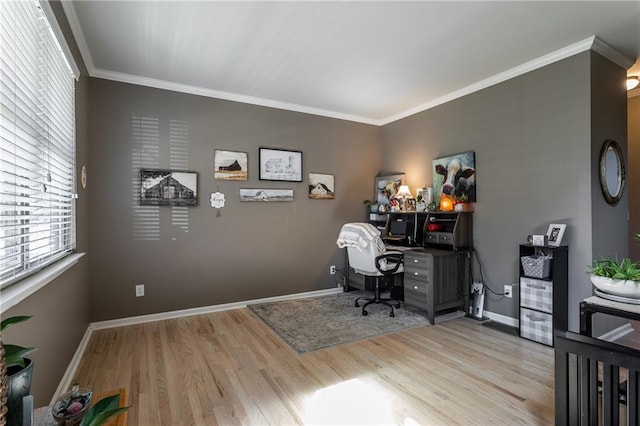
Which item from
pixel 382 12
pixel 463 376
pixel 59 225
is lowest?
pixel 463 376

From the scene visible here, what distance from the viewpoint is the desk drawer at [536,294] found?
2.84 metres

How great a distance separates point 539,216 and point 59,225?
4048 mm

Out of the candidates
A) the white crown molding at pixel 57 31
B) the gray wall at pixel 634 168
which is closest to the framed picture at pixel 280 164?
the white crown molding at pixel 57 31

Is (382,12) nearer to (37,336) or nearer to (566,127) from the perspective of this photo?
(566,127)

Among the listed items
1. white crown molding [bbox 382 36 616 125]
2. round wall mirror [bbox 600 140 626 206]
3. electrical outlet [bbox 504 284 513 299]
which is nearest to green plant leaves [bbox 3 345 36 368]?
electrical outlet [bbox 504 284 513 299]

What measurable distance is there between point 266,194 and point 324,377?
246 centimetres

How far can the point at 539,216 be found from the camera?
3.15 metres

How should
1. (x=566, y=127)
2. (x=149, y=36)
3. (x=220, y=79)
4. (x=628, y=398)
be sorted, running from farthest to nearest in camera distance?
(x=220, y=79) < (x=566, y=127) < (x=149, y=36) < (x=628, y=398)

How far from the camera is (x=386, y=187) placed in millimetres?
4863

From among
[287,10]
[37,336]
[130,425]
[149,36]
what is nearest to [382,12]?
[287,10]

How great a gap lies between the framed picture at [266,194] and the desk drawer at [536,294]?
2.82 meters

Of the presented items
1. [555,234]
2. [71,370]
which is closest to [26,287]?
[71,370]

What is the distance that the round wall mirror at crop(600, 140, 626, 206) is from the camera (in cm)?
291

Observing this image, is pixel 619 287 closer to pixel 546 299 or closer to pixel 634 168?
pixel 546 299
